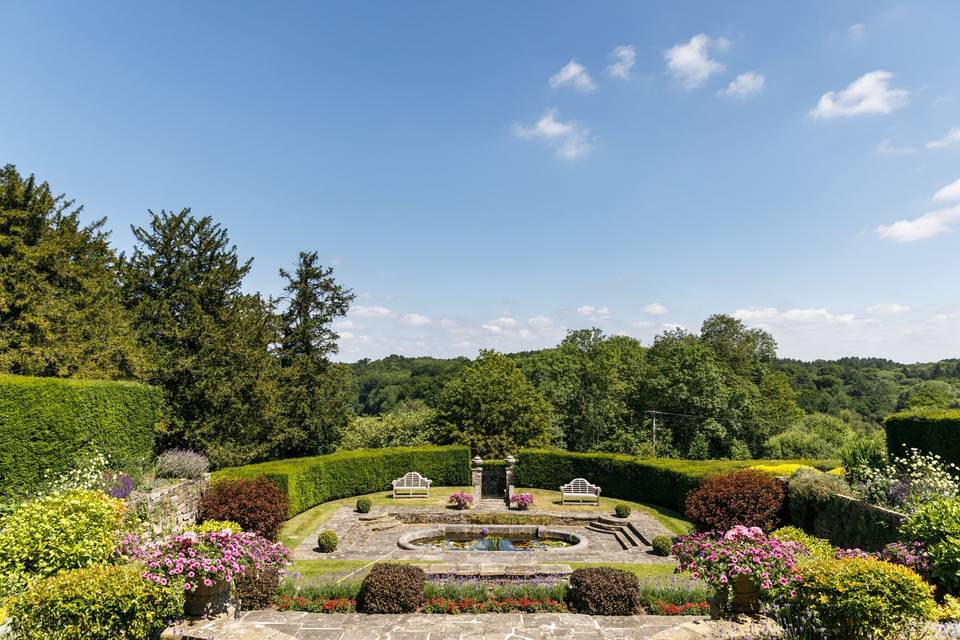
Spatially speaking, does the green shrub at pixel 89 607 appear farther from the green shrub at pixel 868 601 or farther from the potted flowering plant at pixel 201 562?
the green shrub at pixel 868 601

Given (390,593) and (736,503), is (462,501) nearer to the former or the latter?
(736,503)

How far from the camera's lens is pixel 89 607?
550cm

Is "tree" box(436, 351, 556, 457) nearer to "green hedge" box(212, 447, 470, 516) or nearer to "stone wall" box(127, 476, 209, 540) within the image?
"green hedge" box(212, 447, 470, 516)

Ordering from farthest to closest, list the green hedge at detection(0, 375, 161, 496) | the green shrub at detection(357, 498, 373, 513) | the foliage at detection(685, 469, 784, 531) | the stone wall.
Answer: the green shrub at detection(357, 498, 373, 513) → the foliage at detection(685, 469, 784, 531) → the stone wall → the green hedge at detection(0, 375, 161, 496)

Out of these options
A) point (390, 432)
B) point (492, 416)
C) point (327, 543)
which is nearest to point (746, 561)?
point (327, 543)

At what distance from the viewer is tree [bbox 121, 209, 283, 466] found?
2239 cm

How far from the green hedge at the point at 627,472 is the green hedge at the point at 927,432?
6545mm

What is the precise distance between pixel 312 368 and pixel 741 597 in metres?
26.5

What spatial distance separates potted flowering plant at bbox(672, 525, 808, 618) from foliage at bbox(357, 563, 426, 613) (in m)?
4.46

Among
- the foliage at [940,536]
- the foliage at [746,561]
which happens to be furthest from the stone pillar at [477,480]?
the foliage at [940,536]

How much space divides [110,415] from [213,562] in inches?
400

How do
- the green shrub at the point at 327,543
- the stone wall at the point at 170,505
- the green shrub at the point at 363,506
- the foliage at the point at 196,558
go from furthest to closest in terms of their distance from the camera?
1. the green shrub at the point at 363,506
2. the green shrub at the point at 327,543
3. the stone wall at the point at 170,505
4. the foliage at the point at 196,558

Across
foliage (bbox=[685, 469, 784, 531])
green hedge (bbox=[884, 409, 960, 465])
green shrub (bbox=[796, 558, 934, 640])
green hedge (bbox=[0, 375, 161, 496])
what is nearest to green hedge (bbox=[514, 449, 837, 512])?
Result: foliage (bbox=[685, 469, 784, 531])

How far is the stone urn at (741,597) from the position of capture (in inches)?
279
